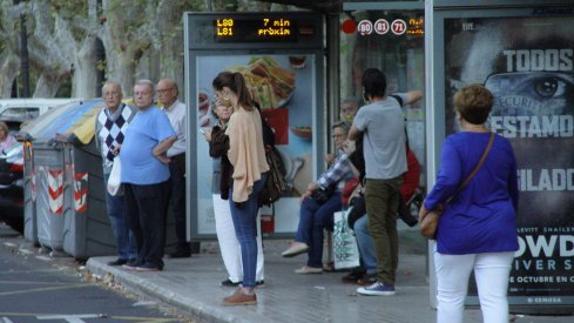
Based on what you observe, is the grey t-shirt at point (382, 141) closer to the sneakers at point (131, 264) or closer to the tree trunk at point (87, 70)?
the sneakers at point (131, 264)

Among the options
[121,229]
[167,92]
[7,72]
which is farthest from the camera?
[7,72]

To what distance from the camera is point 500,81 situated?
9930 millimetres

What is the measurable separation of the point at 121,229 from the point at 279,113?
6.35ft

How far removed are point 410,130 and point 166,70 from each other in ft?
46.6

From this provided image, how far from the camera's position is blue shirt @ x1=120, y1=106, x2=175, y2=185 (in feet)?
43.7

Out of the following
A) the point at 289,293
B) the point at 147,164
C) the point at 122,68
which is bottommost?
the point at 289,293

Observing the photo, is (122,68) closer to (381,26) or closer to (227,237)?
(381,26)

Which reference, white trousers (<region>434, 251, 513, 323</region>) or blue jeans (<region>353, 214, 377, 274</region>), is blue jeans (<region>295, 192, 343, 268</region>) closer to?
blue jeans (<region>353, 214, 377, 274</region>)

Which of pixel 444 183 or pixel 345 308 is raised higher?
pixel 444 183

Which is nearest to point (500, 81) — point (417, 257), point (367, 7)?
point (367, 7)

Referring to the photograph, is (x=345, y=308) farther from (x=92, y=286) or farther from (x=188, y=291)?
(x=92, y=286)

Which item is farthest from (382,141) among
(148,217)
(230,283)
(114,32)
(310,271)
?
(114,32)

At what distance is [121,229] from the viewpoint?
14.2 metres

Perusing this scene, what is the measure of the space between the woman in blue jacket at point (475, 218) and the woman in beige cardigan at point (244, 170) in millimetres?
3043
